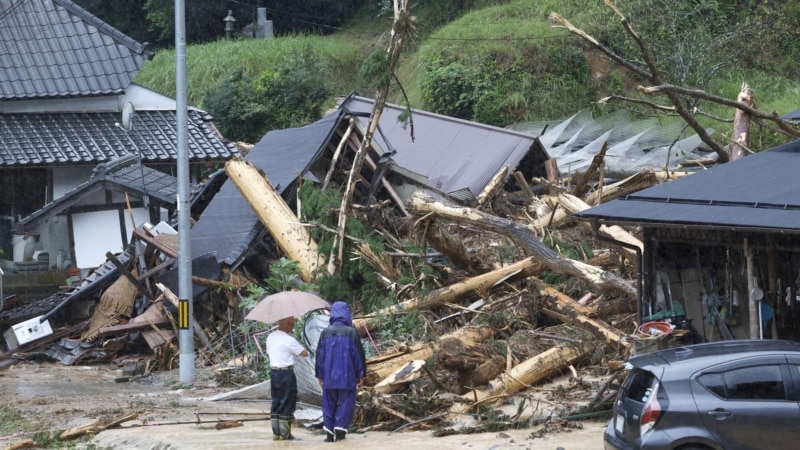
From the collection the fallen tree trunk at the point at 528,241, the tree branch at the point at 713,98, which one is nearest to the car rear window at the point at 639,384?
the tree branch at the point at 713,98

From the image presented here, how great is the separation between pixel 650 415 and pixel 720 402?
59 cm

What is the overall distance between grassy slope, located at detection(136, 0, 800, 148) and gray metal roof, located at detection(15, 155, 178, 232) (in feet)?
23.5

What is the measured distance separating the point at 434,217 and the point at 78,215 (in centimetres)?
1002

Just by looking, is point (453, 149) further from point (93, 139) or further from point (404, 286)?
point (404, 286)

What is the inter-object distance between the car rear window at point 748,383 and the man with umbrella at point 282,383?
4.77 meters

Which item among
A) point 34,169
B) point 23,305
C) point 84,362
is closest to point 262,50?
point 34,169

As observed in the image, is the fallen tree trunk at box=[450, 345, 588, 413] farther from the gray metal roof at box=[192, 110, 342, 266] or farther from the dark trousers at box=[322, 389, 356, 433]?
the gray metal roof at box=[192, 110, 342, 266]

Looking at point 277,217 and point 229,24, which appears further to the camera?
point 229,24

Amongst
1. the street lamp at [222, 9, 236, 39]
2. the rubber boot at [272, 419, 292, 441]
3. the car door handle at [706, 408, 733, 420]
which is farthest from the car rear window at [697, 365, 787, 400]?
the street lamp at [222, 9, 236, 39]

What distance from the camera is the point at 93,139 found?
23500 mm

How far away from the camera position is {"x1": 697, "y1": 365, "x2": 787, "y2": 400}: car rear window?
830 cm

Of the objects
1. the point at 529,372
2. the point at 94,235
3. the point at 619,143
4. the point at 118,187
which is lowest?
the point at 529,372

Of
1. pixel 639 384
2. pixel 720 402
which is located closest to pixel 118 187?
pixel 639 384

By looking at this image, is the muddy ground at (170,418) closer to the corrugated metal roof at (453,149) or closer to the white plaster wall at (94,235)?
the white plaster wall at (94,235)
